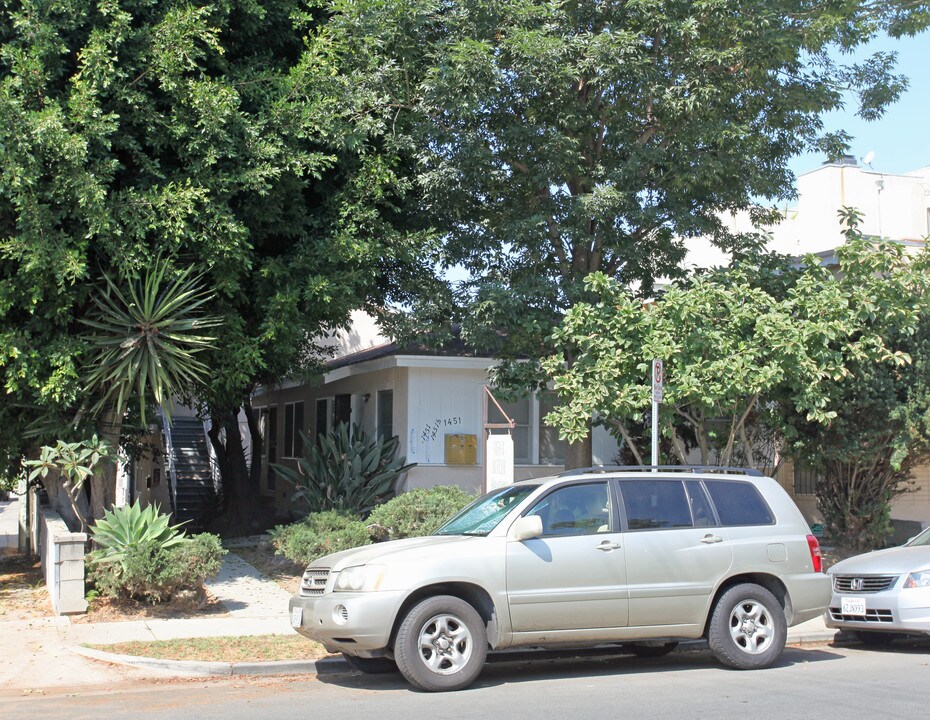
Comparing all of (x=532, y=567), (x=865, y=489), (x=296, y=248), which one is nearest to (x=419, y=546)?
(x=532, y=567)

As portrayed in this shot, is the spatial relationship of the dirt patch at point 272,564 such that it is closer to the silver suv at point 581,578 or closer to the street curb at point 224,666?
the street curb at point 224,666

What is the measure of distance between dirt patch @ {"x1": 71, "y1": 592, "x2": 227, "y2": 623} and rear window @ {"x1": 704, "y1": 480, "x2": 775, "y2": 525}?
587cm

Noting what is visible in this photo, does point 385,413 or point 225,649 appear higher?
point 385,413

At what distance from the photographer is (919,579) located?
9.75 m

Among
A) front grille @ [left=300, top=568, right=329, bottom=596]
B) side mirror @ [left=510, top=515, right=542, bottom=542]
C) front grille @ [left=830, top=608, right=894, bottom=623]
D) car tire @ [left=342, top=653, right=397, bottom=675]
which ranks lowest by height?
car tire @ [left=342, top=653, right=397, bottom=675]

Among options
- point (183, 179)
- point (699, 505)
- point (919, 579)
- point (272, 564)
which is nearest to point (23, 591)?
point (272, 564)

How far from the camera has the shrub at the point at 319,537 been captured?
13.1 metres

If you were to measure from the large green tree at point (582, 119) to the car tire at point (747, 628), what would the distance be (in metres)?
5.31

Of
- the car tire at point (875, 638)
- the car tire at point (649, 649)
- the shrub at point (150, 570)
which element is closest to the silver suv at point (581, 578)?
the car tire at point (649, 649)

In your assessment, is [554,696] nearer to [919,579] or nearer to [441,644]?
[441,644]

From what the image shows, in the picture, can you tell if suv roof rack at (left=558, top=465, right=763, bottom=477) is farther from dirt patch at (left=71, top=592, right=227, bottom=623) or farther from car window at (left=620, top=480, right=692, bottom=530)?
dirt patch at (left=71, top=592, right=227, bottom=623)

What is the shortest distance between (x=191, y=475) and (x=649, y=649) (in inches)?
711

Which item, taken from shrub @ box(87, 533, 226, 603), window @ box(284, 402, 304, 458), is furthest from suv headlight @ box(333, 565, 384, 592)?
window @ box(284, 402, 304, 458)

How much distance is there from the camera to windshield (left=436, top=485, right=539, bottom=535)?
8.65 m
